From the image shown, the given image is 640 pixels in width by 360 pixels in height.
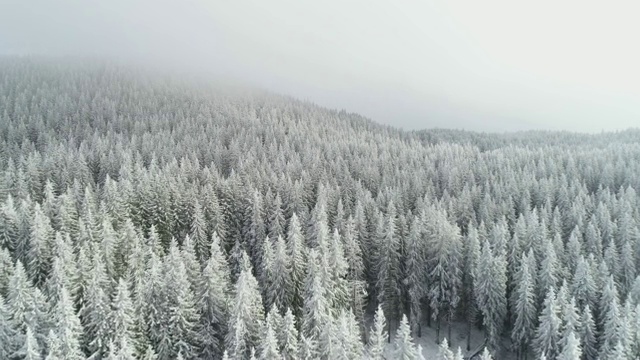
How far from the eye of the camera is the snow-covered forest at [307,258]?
110 feet

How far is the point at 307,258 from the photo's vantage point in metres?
48.1

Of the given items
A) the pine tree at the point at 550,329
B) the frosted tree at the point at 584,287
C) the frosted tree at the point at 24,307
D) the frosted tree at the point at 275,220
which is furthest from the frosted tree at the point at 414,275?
the frosted tree at the point at 24,307

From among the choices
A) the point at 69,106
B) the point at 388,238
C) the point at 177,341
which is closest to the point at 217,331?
the point at 177,341

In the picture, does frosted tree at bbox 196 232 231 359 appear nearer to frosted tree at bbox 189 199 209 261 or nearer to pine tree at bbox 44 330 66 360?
pine tree at bbox 44 330 66 360


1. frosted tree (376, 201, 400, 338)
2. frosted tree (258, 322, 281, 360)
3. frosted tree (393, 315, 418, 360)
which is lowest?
frosted tree (376, 201, 400, 338)

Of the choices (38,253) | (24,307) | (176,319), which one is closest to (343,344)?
(176,319)

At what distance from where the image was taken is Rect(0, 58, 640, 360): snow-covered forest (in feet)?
110

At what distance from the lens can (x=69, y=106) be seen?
133500 millimetres

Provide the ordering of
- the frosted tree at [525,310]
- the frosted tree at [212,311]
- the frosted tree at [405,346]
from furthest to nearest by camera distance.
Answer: the frosted tree at [525,310], the frosted tree at [212,311], the frosted tree at [405,346]

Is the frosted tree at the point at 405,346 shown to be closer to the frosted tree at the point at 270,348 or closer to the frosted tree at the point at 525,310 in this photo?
the frosted tree at the point at 270,348

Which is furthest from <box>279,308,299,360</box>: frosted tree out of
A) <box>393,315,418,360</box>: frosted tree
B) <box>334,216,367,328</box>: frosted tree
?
<box>334,216,367,328</box>: frosted tree

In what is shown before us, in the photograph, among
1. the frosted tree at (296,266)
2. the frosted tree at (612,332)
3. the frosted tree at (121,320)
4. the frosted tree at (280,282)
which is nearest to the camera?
the frosted tree at (121,320)

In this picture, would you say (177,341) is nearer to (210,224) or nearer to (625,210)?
(210,224)

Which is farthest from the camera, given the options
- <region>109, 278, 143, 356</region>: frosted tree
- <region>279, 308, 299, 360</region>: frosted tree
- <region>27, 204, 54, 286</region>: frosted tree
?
<region>27, 204, 54, 286</region>: frosted tree
